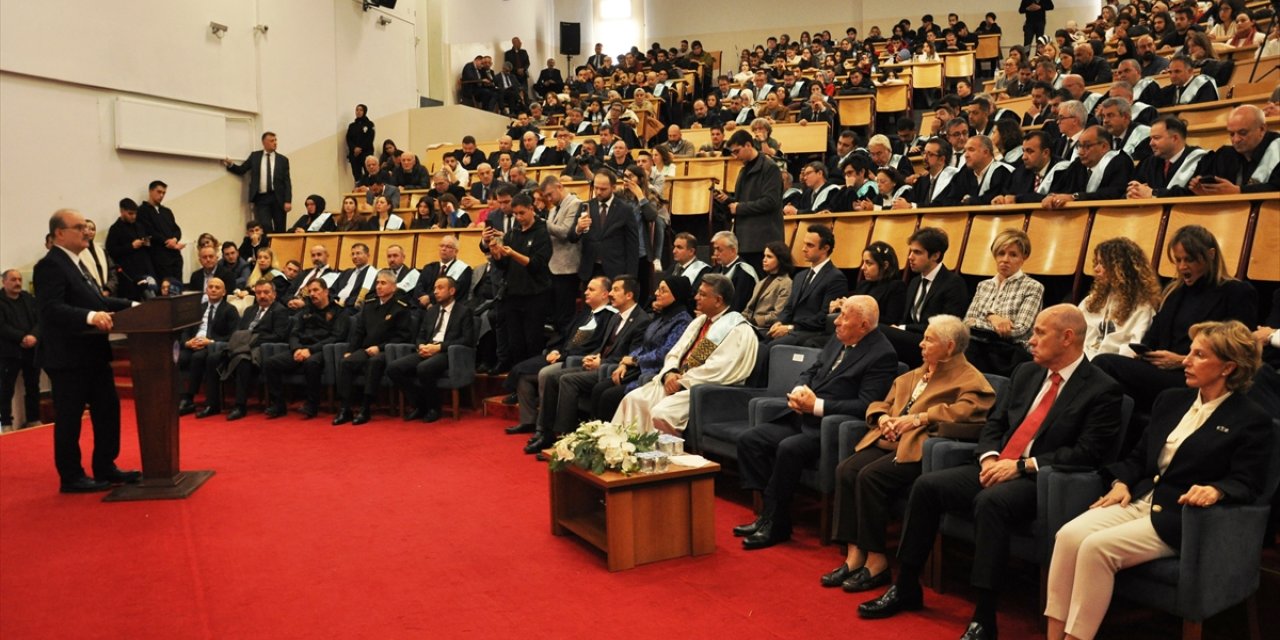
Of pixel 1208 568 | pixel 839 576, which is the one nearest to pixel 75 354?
pixel 839 576

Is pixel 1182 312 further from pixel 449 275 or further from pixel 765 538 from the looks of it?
pixel 449 275

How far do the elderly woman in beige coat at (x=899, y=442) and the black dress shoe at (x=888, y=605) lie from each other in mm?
215

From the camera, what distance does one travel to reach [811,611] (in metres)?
3.15

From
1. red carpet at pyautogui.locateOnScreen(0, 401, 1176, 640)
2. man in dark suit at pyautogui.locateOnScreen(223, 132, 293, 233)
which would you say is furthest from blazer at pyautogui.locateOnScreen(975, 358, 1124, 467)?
man in dark suit at pyautogui.locateOnScreen(223, 132, 293, 233)

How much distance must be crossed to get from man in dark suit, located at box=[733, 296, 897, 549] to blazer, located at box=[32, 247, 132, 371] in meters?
3.35

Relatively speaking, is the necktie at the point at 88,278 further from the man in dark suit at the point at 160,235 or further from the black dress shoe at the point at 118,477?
the man in dark suit at the point at 160,235

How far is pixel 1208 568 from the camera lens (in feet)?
8.27

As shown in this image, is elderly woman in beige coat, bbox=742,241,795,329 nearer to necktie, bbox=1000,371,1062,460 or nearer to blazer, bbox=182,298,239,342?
necktie, bbox=1000,371,1062,460

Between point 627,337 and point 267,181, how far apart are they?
6878mm

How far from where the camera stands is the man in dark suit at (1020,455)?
2.94 meters

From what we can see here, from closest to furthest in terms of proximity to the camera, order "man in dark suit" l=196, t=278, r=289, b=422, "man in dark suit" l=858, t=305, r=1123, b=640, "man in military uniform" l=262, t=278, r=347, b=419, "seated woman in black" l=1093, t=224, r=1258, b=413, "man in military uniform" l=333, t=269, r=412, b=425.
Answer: "man in dark suit" l=858, t=305, r=1123, b=640 → "seated woman in black" l=1093, t=224, r=1258, b=413 → "man in military uniform" l=333, t=269, r=412, b=425 → "man in military uniform" l=262, t=278, r=347, b=419 → "man in dark suit" l=196, t=278, r=289, b=422

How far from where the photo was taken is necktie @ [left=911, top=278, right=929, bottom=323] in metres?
4.56

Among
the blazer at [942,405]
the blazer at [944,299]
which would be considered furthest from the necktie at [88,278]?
the blazer at [944,299]

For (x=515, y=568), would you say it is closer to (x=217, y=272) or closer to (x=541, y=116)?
(x=217, y=272)
